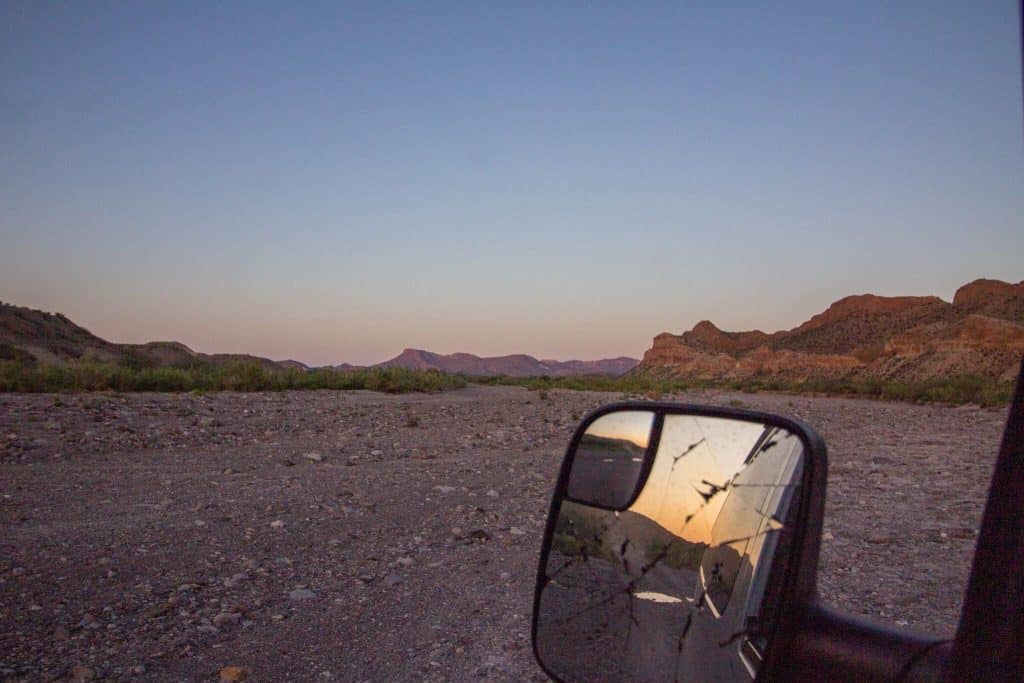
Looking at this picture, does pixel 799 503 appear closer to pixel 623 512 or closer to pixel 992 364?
pixel 623 512

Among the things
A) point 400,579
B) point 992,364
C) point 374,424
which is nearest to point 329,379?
point 374,424

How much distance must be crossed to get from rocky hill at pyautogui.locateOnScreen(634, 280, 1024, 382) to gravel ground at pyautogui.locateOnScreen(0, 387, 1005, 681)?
1145 inches

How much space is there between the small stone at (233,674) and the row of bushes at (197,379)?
13.9 metres

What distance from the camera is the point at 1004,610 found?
820 mm

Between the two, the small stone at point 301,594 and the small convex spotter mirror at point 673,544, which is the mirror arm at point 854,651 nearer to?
the small convex spotter mirror at point 673,544

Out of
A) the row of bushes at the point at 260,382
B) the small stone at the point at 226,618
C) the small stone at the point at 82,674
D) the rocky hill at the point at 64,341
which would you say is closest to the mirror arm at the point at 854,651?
the small stone at the point at 82,674

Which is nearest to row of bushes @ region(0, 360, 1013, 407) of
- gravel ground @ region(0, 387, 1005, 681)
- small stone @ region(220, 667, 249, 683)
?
gravel ground @ region(0, 387, 1005, 681)

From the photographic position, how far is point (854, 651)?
1168mm

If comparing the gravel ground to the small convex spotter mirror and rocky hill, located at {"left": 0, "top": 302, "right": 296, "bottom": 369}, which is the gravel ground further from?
rocky hill, located at {"left": 0, "top": 302, "right": 296, "bottom": 369}

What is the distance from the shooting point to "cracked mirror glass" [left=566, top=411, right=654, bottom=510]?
1.77m

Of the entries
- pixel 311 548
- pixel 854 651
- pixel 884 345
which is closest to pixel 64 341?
pixel 311 548

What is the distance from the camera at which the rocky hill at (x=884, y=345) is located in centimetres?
5066

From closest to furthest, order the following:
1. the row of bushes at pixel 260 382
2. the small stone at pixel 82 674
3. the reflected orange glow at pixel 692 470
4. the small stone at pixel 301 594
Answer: the reflected orange glow at pixel 692 470 → the small stone at pixel 82 674 → the small stone at pixel 301 594 → the row of bushes at pixel 260 382

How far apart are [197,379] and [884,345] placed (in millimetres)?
58708
